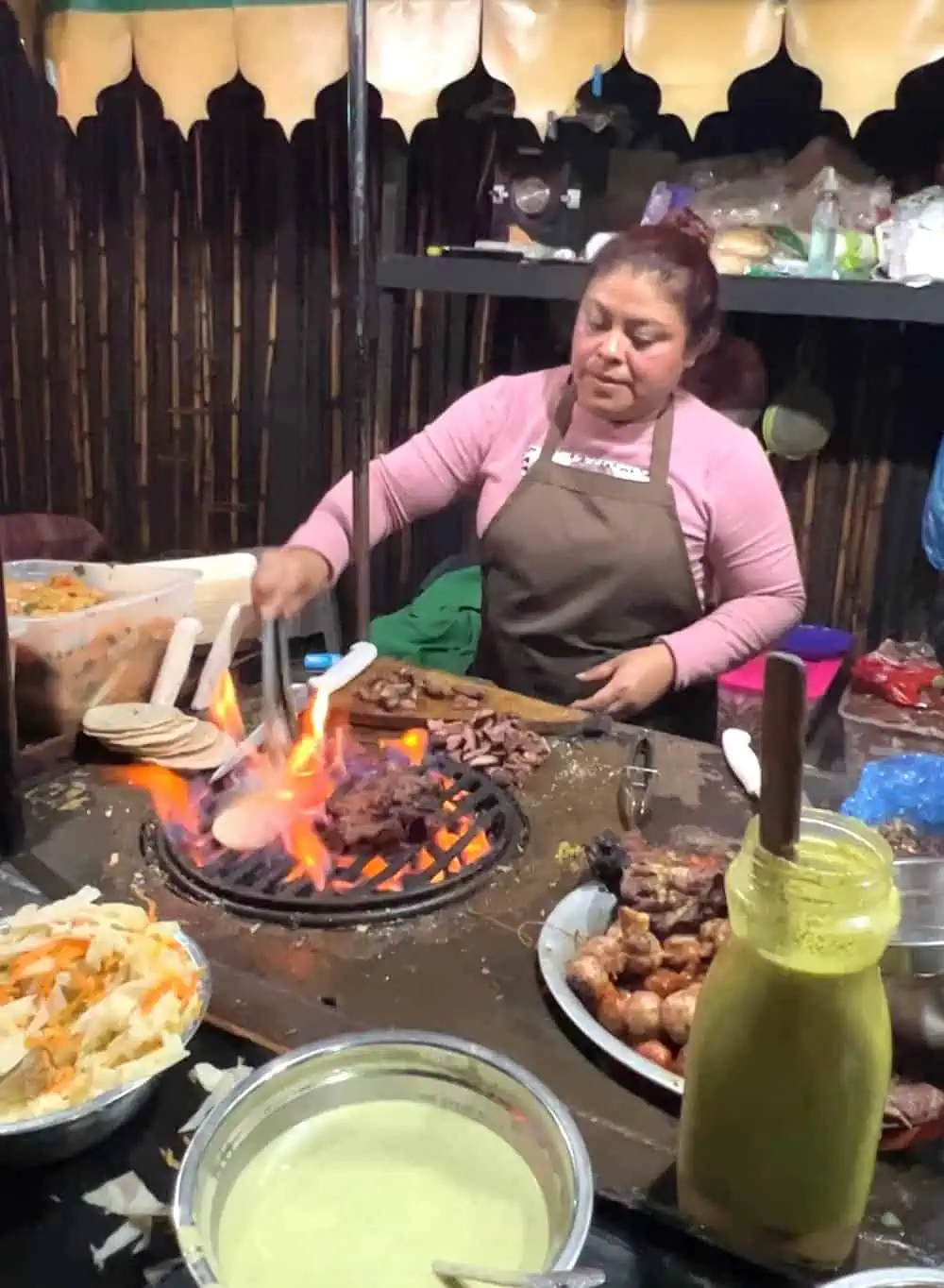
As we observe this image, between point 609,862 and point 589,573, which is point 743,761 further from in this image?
point 589,573

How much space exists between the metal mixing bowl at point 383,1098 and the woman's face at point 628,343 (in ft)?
4.97

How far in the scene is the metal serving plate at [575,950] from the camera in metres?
0.96

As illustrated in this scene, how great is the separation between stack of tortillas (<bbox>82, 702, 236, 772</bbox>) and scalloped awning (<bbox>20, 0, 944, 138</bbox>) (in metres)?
1.87

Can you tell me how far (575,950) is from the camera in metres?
1.14

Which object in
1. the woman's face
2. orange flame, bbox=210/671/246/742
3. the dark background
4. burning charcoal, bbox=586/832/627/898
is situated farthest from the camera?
the dark background

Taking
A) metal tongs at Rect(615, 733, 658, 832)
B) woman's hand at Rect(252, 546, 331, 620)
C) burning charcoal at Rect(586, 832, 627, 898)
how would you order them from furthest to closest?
1. woman's hand at Rect(252, 546, 331, 620)
2. metal tongs at Rect(615, 733, 658, 832)
3. burning charcoal at Rect(586, 832, 627, 898)

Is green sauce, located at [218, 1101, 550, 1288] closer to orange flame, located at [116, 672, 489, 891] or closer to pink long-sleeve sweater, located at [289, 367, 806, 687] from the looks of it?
orange flame, located at [116, 672, 489, 891]

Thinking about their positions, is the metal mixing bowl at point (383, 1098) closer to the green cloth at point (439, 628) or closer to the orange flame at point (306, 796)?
the orange flame at point (306, 796)

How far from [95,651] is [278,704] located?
292mm

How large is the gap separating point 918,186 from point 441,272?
→ 125cm

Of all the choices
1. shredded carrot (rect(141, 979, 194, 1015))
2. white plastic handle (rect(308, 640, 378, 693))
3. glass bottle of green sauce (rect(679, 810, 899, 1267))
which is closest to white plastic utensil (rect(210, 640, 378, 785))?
white plastic handle (rect(308, 640, 378, 693))

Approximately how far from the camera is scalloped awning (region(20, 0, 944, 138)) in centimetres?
245

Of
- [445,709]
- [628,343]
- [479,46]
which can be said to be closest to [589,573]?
[628,343]

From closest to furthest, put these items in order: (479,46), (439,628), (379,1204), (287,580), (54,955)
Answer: (379,1204) → (54,955) → (287,580) → (479,46) → (439,628)
